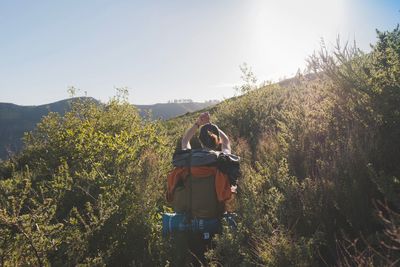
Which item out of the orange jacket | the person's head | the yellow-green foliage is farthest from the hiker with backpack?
the person's head

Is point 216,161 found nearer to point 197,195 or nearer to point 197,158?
point 197,158

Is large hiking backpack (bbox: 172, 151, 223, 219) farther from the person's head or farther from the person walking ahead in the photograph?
the person's head

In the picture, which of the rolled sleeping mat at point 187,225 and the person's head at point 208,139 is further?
the person's head at point 208,139

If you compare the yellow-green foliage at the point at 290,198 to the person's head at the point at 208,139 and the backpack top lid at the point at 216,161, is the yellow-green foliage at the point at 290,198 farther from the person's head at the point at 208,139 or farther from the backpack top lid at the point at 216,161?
the person's head at the point at 208,139

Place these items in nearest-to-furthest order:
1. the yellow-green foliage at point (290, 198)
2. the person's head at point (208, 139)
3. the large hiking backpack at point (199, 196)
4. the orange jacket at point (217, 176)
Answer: the yellow-green foliage at point (290, 198) → the orange jacket at point (217, 176) → the large hiking backpack at point (199, 196) → the person's head at point (208, 139)

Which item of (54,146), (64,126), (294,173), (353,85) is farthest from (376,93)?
(64,126)

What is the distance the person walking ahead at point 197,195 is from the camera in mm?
4605

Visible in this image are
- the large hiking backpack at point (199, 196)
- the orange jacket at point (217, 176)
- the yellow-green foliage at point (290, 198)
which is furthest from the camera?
the large hiking backpack at point (199, 196)

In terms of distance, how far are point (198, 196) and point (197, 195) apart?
0.02 m

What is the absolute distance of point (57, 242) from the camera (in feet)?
13.2

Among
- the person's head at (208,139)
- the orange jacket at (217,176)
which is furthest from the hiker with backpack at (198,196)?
the person's head at (208,139)

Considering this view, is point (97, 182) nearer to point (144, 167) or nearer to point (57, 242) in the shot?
point (144, 167)

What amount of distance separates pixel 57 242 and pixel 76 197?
259 centimetres

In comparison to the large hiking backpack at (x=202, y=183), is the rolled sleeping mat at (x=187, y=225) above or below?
below
